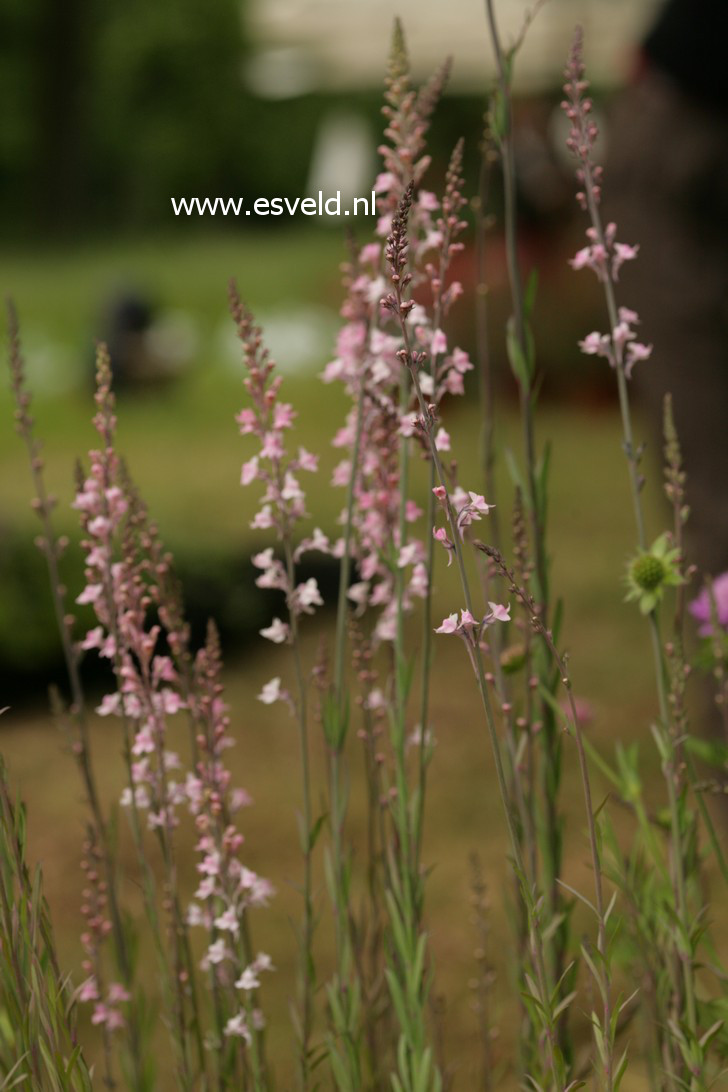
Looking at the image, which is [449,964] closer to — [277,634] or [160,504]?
[277,634]

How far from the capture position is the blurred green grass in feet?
12.7

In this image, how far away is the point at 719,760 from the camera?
7.22ft

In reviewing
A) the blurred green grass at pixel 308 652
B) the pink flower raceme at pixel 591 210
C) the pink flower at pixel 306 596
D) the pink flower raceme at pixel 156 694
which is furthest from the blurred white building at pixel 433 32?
the pink flower at pixel 306 596

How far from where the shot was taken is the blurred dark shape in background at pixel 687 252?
4.07 metres

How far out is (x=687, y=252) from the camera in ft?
13.8

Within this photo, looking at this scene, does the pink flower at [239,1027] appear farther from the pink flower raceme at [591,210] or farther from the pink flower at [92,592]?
the pink flower raceme at [591,210]

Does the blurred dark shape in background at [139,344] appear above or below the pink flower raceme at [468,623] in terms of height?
above

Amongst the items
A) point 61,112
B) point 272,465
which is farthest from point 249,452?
point 61,112

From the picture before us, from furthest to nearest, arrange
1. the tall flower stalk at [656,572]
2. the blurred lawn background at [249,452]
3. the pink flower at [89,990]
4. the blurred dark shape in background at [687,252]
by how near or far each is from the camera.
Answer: the blurred lawn background at [249,452], the blurred dark shape in background at [687,252], the pink flower at [89,990], the tall flower stalk at [656,572]

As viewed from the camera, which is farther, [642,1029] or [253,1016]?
[642,1029]

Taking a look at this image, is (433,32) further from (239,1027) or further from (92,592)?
(239,1027)

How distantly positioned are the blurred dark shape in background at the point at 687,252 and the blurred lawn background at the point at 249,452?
1.25 meters

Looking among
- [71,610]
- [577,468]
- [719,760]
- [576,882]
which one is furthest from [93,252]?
[719,760]

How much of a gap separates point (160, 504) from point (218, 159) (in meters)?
26.0
